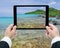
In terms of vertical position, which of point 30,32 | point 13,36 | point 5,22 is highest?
point 13,36

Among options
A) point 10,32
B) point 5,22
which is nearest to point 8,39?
point 10,32

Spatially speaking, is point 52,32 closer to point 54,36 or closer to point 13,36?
point 54,36

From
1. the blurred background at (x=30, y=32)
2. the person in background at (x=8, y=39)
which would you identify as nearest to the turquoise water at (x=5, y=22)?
the blurred background at (x=30, y=32)

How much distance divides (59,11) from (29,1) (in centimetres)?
33

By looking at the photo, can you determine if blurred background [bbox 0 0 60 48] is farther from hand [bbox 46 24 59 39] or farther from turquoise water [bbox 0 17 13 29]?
hand [bbox 46 24 59 39]

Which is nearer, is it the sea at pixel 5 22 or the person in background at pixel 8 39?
the person in background at pixel 8 39

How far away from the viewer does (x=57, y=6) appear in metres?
1.67

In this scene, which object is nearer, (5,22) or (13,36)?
(13,36)

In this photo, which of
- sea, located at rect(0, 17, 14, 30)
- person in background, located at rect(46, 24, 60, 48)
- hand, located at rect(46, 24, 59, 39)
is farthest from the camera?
sea, located at rect(0, 17, 14, 30)

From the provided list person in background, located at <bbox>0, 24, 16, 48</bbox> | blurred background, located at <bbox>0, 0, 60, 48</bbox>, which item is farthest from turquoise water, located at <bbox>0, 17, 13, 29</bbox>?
person in background, located at <bbox>0, 24, 16, 48</bbox>

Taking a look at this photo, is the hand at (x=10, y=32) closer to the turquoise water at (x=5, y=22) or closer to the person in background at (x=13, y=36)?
the person in background at (x=13, y=36)

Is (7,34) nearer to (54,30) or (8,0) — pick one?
(54,30)

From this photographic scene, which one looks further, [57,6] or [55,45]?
[57,6]

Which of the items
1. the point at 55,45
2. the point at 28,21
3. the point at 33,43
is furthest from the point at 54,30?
the point at 33,43
